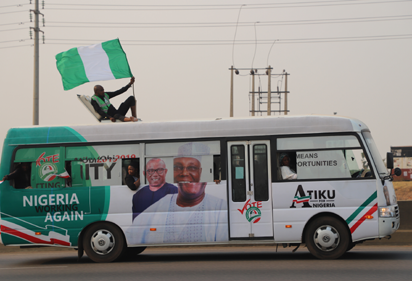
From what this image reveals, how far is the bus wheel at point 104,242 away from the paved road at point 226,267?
8.8 inches

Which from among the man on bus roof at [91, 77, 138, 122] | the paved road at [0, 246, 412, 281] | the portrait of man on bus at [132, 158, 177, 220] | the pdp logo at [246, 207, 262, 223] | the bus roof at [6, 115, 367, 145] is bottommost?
the paved road at [0, 246, 412, 281]

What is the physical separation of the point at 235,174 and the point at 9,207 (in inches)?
189

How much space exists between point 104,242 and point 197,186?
226cm

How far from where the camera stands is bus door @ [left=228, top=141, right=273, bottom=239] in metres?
10.9

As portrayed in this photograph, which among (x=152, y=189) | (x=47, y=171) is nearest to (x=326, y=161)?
(x=152, y=189)

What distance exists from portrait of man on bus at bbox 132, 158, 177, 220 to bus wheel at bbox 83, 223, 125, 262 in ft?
1.84

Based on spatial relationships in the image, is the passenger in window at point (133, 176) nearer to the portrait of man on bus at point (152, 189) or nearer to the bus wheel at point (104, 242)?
the portrait of man on bus at point (152, 189)

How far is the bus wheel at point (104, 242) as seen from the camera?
11.3m

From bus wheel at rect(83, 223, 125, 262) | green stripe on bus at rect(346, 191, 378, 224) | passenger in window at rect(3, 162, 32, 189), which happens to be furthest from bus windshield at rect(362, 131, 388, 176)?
passenger in window at rect(3, 162, 32, 189)

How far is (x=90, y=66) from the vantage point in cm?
1374

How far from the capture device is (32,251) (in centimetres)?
1620

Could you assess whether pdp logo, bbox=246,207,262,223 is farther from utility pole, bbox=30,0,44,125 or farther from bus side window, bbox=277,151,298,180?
utility pole, bbox=30,0,44,125

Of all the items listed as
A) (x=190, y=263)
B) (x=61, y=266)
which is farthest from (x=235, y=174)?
(x=61, y=266)

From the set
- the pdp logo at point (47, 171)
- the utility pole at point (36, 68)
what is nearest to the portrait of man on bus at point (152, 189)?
the pdp logo at point (47, 171)
